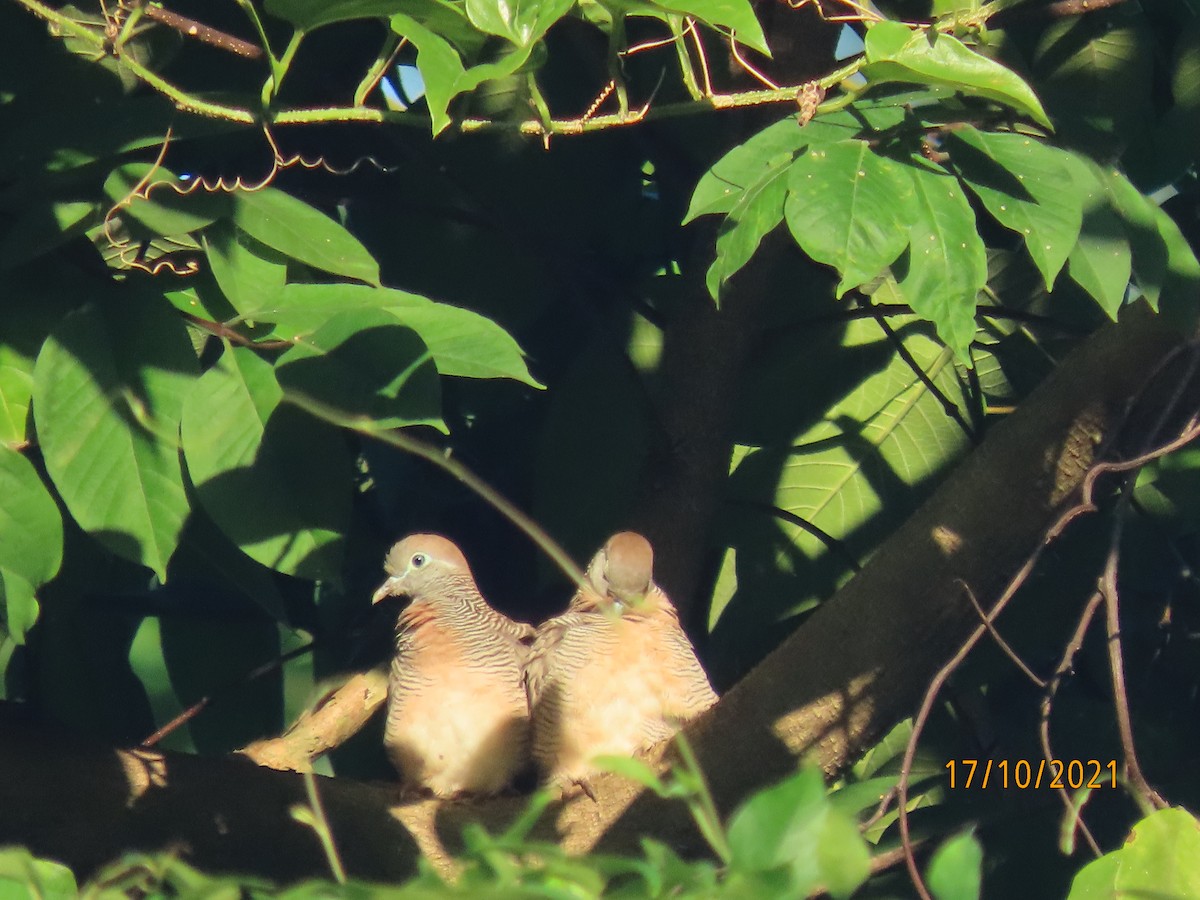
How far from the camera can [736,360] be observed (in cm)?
319

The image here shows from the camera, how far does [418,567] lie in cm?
340

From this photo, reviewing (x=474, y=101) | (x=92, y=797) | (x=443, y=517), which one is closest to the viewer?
(x=92, y=797)

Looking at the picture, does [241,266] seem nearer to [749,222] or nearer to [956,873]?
[749,222]

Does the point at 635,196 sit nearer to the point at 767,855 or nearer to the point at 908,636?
the point at 908,636

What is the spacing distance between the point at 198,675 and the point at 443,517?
2.61 ft

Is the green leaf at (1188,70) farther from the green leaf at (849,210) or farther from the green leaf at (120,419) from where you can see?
the green leaf at (120,419)

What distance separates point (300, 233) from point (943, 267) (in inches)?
43.8

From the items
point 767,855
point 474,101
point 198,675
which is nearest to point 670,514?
point 474,101

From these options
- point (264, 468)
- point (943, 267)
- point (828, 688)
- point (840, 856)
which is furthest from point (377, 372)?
point (840, 856)

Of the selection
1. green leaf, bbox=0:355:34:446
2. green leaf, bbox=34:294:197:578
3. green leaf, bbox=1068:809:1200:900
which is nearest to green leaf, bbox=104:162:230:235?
green leaf, bbox=34:294:197:578

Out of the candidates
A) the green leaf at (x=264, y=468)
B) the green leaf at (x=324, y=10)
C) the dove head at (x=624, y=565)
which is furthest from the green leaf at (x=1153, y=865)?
the dove head at (x=624, y=565)

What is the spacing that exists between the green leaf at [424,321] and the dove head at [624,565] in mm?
A: 853

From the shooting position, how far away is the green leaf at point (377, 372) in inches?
80.6

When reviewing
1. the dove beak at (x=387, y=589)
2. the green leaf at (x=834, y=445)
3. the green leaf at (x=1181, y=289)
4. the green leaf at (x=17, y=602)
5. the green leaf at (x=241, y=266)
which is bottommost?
the dove beak at (x=387, y=589)
